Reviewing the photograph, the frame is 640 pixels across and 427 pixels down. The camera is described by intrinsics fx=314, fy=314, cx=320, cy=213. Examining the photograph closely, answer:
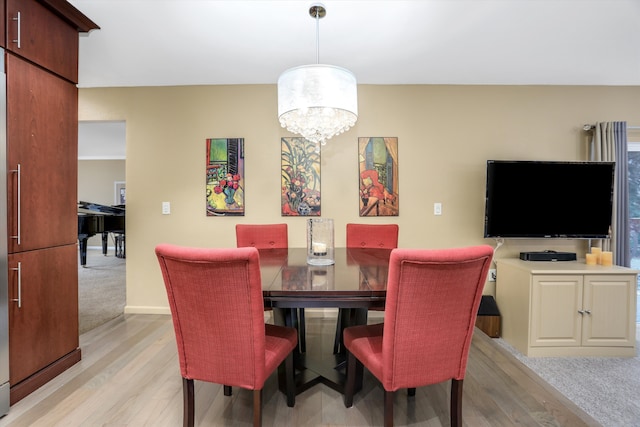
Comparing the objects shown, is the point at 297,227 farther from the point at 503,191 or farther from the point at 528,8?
the point at 528,8

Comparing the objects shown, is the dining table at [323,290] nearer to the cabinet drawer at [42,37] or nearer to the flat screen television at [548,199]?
the flat screen television at [548,199]

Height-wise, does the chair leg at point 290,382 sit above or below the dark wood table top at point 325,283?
below

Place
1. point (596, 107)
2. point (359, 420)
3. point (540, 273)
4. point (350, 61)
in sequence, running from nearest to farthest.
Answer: point (359, 420), point (540, 273), point (350, 61), point (596, 107)

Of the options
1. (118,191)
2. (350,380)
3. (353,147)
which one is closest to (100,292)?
(353,147)

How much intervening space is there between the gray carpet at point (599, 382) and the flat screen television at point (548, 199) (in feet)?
3.55

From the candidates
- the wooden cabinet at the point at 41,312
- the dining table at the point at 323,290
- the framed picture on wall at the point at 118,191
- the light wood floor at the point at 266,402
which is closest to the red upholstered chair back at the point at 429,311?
the dining table at the point at 323,290

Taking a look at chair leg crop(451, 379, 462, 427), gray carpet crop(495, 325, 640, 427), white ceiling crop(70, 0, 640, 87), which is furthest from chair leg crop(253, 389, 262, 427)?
white ceiling crop(70, 0, 640, 87)

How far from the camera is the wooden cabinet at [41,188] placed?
176cm

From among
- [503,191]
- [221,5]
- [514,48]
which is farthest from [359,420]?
[514,48]

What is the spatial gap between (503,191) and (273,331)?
2507 millimetres

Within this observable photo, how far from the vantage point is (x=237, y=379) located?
135 cm

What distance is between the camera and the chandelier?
1.93 m

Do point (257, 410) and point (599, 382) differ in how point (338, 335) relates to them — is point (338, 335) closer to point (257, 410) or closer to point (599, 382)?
point (257, 410)

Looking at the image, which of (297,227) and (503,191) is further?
(297,227)
